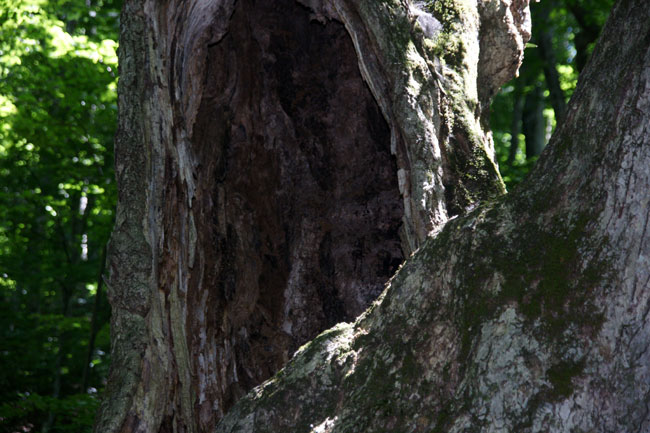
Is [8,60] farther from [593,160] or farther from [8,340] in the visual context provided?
[593,160]

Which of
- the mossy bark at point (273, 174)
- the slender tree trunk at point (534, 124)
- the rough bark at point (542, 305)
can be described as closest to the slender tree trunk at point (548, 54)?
the slender tree trunk at point (534, 124)

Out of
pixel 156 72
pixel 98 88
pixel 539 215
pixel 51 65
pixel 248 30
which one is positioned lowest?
pixel 539 215

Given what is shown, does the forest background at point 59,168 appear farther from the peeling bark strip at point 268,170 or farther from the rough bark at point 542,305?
the rough bark at point 542,305

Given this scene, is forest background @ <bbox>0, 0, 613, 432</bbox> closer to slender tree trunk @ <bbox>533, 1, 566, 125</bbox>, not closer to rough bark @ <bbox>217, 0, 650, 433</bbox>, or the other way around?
slender tree trunk @ <bbox>533, 1, 566, 125</bbox>

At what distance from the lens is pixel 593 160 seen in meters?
1.47

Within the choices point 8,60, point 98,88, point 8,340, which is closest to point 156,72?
point 98,88

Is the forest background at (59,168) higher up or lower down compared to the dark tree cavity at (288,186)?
higher up

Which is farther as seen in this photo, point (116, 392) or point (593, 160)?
point (116, 392)

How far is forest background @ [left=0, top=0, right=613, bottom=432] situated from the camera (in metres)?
6.95

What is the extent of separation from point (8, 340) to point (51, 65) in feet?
15.5

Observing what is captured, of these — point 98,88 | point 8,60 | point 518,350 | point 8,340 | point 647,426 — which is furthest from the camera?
point 8,340

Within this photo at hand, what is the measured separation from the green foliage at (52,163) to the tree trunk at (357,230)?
157 inches

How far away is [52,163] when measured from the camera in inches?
324

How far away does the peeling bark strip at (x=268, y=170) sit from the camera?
249cm
